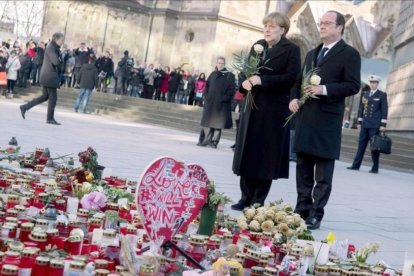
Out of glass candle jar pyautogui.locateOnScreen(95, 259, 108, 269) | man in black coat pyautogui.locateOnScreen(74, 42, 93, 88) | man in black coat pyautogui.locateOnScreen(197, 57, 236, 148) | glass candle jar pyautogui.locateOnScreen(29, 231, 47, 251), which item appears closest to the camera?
glass candle jar pyautogui.locateOnScreen(95, 259, 108, 269)

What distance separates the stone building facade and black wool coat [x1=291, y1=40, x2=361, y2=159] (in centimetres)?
3455

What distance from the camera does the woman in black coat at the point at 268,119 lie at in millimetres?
7395

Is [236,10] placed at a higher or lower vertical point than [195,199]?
higher

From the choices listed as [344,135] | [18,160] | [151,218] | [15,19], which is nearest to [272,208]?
[151,218]

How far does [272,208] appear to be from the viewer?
588cm

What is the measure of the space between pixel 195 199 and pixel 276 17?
342cm

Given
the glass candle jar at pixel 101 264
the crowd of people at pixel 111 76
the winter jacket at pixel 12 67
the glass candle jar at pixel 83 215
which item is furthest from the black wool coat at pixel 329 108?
the winter jacket at pixel 12 67

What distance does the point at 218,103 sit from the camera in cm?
1734

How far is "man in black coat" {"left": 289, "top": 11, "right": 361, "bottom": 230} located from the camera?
23.7ft

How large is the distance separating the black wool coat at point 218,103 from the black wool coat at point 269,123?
31.9ft

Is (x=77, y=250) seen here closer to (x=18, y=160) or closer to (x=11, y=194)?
(x=11, y=194)

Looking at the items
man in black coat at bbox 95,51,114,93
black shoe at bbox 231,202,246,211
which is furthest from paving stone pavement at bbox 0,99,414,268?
man in black coat at bbox 95,51,114,93

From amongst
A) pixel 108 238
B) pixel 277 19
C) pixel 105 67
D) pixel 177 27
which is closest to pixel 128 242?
pixel 108 238

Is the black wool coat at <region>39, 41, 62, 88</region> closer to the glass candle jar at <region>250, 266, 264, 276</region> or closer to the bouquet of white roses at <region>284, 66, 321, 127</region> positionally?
the bouquet of white roses at <region>284, 66, 321, 127</region>
